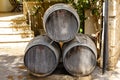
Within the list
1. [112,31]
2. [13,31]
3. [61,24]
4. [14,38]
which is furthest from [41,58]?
[13,31]

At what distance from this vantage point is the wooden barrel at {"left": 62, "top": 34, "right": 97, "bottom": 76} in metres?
5.18

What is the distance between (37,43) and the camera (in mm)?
5230

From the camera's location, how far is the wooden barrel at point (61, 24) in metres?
5.16

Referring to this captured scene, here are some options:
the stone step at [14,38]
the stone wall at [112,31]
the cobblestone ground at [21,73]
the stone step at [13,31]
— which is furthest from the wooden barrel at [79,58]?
the stone step at [13,31]

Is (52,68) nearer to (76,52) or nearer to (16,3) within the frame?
(76,52)

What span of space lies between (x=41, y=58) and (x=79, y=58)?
0.74 meters

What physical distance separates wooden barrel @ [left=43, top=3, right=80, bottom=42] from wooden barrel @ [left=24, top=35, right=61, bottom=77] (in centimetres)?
25

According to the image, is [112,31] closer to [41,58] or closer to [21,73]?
[41,58]

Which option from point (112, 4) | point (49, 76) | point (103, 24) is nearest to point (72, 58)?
point (49, 76)

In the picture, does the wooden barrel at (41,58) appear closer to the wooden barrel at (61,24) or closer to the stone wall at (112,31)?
the wooden barrel at (61,24)

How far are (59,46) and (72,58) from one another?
45cm

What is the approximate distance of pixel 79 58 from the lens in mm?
5191

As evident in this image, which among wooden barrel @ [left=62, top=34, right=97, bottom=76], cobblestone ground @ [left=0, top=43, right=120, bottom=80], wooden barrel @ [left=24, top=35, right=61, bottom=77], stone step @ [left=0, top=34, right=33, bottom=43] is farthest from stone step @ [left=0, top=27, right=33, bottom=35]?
wooden barrel @ [left=62, top=34, right=97, bottom=76]

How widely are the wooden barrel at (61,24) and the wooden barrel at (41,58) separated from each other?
0.25m
